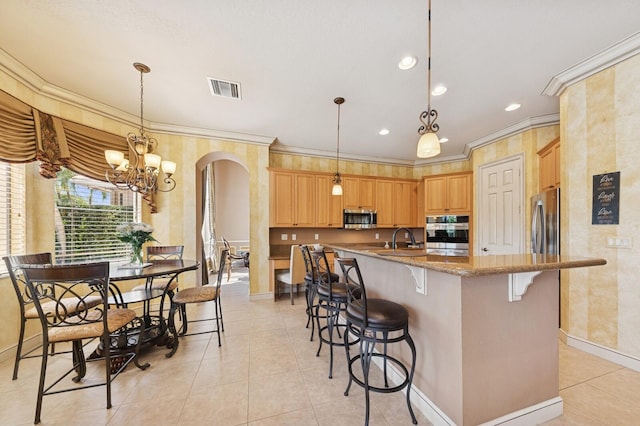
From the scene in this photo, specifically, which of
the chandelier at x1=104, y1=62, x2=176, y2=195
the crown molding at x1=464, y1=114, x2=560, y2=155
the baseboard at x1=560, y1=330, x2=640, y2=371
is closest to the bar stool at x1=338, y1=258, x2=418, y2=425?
the baseboard at x1=560, y1=330, x2=640, y2=371

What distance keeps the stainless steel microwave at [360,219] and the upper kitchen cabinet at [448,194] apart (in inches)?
47.6

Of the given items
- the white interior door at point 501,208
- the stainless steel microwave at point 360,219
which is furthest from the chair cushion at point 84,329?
the white interior door at point 501,208

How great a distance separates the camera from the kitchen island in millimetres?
1378

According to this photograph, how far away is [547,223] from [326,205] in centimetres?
334

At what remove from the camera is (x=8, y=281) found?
7.70 ft

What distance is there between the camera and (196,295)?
266cm

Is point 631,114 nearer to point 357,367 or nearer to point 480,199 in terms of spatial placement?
point 480,199

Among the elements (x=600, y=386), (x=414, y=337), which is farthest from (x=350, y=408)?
(x=600, y=386)

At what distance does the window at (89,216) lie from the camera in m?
2.88

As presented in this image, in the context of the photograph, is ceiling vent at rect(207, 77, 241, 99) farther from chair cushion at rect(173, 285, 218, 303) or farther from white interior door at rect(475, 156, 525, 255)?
white interior door at rect(475, 156, 525, 255)

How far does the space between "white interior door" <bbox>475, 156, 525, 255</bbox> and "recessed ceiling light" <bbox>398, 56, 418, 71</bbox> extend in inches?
110

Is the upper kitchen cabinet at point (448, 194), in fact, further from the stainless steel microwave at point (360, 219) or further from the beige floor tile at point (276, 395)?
the beige floor tile at point (276, 395)

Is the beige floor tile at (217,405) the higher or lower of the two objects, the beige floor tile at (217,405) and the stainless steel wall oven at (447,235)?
the lower

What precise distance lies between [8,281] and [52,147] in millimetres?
1461
